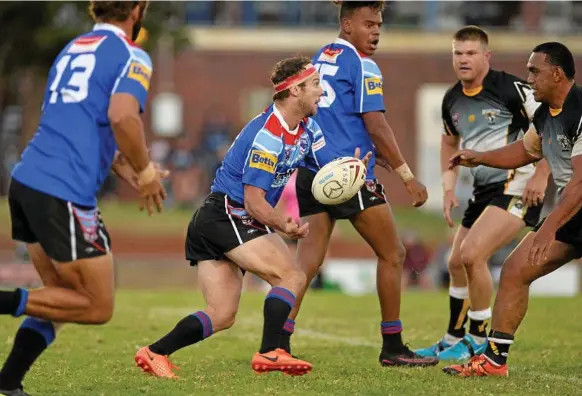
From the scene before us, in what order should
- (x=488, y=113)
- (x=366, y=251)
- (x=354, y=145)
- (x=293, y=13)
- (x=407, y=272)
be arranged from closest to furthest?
(x=354, y=145) → (x=488, y=113) → (x=407, y=272) → (x=366, y=251) → (x=293, y=13)

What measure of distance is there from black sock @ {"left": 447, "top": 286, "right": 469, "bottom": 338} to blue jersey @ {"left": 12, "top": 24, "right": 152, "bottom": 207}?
3.82 m

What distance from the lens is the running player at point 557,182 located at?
7.12 meters

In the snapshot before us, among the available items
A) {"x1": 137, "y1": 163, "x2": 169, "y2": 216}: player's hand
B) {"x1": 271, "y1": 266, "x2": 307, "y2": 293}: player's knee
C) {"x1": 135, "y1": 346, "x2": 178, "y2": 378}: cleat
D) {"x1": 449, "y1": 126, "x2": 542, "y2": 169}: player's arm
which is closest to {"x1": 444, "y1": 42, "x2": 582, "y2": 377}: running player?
{"x1": 449, "y1": 126, "x2": 542, "y2": 169}: player's arm

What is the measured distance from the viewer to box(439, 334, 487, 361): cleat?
8.60 meters

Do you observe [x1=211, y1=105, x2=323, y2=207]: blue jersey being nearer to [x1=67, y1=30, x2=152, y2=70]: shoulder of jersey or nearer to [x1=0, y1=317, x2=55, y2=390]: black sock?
[x1=67, y1=30, x2=152, y2=70]: shoulder of jersey

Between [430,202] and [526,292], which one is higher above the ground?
[526,292]

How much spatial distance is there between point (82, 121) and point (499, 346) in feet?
10.3

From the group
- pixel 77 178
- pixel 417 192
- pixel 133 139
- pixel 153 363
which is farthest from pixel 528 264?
pixel 77 178

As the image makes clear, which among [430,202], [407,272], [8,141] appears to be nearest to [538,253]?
[407,272]

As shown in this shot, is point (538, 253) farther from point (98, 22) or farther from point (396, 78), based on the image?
point (396, 78)

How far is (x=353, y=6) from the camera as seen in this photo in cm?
827

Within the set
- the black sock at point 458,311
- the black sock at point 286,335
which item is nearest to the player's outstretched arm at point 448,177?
the black sock at point 458,311

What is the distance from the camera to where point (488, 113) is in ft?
28.5

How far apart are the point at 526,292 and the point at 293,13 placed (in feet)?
99.0
